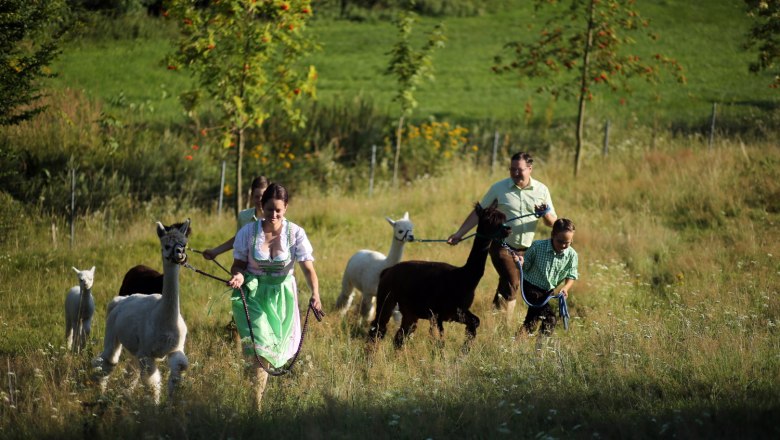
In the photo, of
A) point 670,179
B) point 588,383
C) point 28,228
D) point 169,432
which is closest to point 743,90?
point 670,179

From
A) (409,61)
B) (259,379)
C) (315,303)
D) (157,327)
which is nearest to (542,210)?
(315,303)

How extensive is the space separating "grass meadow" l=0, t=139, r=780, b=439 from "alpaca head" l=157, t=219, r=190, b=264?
1.13m

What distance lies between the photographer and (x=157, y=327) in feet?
24.7

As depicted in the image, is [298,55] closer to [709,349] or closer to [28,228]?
[28,228]

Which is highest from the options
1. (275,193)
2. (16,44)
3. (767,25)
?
(767,25)

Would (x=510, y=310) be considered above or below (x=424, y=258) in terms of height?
above

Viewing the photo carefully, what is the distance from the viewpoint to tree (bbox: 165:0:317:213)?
1407cm

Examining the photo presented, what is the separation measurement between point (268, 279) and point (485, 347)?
8.34 ft

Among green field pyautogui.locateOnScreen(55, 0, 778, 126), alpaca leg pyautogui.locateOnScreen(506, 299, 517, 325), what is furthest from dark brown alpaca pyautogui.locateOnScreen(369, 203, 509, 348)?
green field pyautogui.locateOnScreen(55, 0, 778, 126)

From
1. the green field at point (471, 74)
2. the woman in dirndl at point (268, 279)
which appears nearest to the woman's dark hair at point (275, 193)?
the woman in dirndl at point (268, 279)

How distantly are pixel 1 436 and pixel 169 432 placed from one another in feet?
4.03

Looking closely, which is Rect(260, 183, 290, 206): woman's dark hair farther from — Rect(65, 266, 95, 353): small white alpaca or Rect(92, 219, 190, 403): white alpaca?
Rect(65, 266, 95, 353): small white alpaca

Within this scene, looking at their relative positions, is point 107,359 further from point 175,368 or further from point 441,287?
point 441,287

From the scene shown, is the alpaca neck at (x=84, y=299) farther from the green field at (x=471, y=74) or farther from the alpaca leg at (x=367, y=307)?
the green field at (x=471, y=74)
